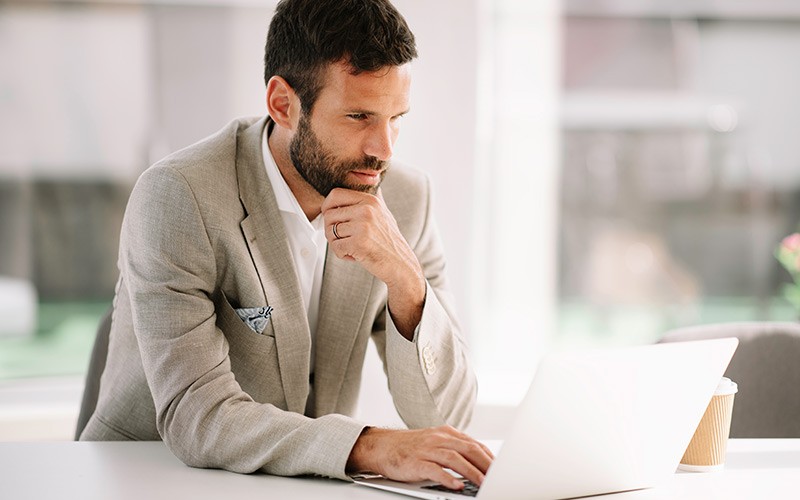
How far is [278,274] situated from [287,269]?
20mm

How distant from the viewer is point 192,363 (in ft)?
5.57

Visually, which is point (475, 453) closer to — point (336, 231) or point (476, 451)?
point (476, 451)

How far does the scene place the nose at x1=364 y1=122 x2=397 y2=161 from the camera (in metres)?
1.91

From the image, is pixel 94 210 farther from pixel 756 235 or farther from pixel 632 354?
pixel 632 354

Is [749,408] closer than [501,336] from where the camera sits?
Yes

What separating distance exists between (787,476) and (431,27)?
92.7 inches

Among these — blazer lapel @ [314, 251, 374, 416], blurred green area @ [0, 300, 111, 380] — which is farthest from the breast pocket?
blurred green area @ [0, 300, 111, 380]

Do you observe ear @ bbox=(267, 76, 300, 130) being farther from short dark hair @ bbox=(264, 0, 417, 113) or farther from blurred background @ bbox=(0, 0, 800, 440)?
blurred background @ bbox=(0, 0, 800, 440)

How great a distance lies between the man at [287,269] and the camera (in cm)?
173

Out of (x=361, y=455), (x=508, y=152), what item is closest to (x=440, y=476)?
(x=361, y=455)

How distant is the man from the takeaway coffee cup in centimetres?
50

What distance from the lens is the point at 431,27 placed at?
141 inches

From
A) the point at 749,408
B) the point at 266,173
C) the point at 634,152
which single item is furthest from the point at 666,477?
the point at 634,152

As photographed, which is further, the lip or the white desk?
the lip
